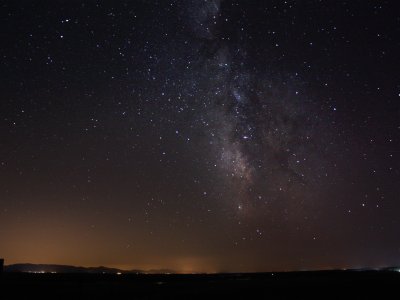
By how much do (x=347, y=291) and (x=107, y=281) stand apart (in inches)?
351

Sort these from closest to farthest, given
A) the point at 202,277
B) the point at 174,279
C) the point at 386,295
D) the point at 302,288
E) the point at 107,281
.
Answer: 1. the point at 386,295
2. the point at 302,288
3. the point at 107,281
4. the point at 174,279
5. the point at 202,277

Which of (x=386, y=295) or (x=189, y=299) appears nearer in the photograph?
(x=189, y=299)

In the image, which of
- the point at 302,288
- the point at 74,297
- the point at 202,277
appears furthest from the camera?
the point at 202,277

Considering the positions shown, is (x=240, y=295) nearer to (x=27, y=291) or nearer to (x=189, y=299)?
(x=189, y=299)

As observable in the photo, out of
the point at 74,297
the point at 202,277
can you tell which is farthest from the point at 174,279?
the point at 74,297

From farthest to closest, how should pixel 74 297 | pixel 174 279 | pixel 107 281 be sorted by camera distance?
pixel 174 279
pixel 107 281
pixel 74 297

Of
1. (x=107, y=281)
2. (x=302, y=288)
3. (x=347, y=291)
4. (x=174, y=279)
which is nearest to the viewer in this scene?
(x=347, y=291)

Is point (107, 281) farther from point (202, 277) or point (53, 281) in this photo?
point (202, 277)

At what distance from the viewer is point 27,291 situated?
1193 cm

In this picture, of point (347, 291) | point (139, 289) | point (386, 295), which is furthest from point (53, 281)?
point (386, 295)

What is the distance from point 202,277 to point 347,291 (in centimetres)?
754

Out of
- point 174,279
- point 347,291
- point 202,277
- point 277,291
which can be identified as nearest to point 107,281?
point 174,279

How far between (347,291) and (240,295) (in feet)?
12.6

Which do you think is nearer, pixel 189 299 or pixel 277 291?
pixel 189 299
